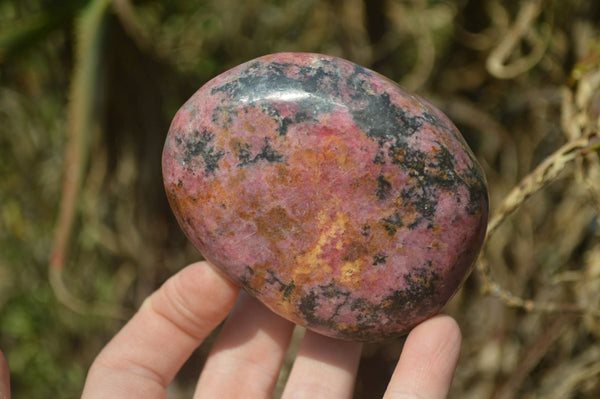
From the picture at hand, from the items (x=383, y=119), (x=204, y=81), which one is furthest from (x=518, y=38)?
(x=204, y=81)

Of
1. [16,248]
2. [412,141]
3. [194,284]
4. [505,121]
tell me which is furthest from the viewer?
[16,248]

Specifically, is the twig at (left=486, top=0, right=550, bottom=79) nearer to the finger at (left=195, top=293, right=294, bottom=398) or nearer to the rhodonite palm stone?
the rhodonite palm stone

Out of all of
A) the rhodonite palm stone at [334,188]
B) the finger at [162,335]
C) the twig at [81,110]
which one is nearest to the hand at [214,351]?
the finger at [162,335]

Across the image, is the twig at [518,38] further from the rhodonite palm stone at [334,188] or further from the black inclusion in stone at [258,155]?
the black inclusion in stone at [258,155]

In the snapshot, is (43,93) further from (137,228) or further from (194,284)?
(194,284)

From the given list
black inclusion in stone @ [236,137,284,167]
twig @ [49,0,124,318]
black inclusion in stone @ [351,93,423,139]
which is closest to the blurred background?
twig @ [49,0,124,318]

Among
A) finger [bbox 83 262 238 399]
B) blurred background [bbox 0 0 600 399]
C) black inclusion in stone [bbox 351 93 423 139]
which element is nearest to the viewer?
black inclusion in stone [bbox 351 93 423 139]

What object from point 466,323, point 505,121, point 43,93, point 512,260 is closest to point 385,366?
point 466,323
